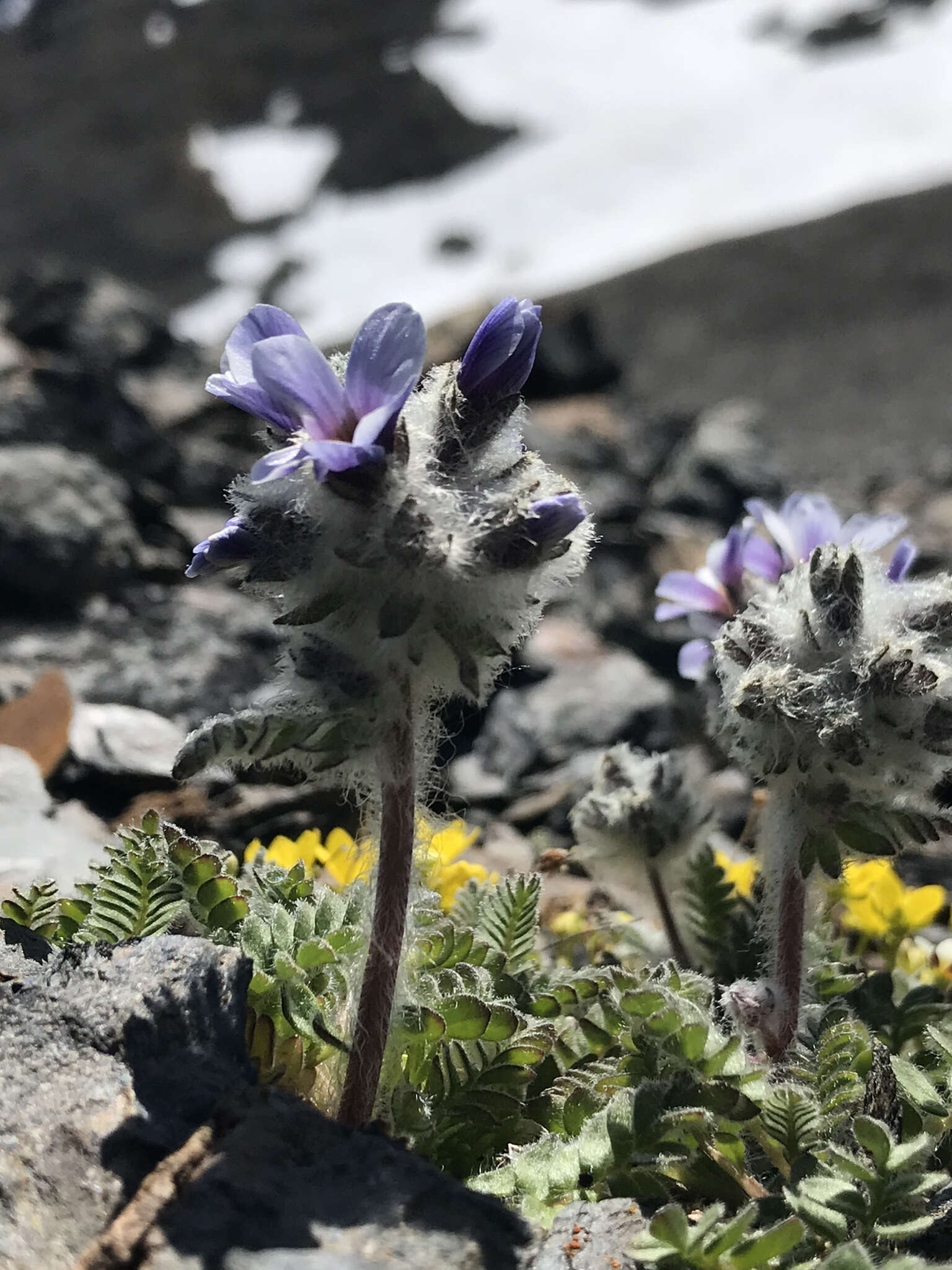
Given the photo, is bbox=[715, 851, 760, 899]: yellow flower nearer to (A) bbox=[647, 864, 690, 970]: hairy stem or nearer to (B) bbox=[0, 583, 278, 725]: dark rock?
(A) bbox=[647, 864, 690, 970]: hairy stem

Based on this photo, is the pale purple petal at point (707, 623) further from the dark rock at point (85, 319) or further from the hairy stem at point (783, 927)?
the dark rock at point (85, 319)

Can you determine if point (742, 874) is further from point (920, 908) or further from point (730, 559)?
point (730, 559)

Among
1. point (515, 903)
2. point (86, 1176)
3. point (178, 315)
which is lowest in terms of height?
point (86, 1176)

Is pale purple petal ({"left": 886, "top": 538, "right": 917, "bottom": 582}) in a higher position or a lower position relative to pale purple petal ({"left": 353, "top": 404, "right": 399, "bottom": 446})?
higher

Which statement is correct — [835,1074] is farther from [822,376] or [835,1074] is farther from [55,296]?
[822,376]

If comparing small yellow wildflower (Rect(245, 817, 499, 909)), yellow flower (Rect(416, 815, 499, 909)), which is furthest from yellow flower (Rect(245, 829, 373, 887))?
yellow flower (Rect(416, 815, 499, 909))

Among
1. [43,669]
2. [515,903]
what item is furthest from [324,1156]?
[43,669]
